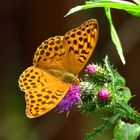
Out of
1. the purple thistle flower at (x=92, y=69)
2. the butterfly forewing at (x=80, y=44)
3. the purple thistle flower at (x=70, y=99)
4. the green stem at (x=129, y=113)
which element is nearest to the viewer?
the green stem at (x=129, y=113)

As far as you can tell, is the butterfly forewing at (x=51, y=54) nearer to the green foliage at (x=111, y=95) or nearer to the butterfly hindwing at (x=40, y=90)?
the butterfly hindwing at (x=40, y=90)

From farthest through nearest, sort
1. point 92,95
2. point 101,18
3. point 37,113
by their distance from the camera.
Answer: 1. point 101,18
2. point 92,95
3. point 37,113

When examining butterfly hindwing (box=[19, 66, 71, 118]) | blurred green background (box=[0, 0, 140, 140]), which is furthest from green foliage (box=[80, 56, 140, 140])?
blurred green background (box=[0, 0, 140, 140])

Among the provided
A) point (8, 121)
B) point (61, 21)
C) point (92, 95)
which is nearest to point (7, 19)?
point (61, 21)

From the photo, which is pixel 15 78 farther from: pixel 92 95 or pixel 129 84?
pixel 92 95

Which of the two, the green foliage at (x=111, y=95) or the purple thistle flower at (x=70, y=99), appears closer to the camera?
the green foliage at (x=111, y=95)

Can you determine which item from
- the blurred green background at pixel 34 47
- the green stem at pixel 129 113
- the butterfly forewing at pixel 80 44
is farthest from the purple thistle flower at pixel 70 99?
the blurred green background at pixel 34 47
